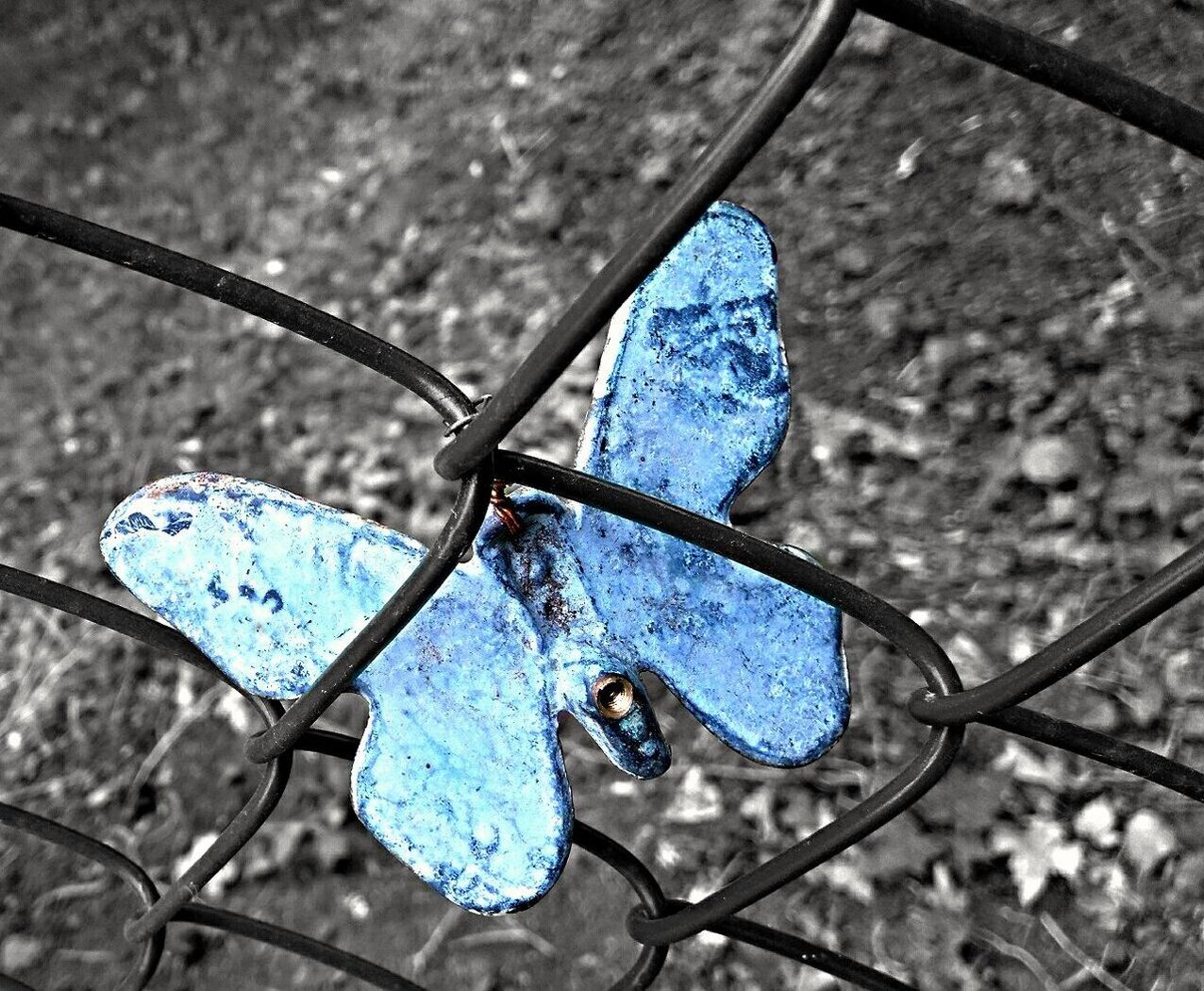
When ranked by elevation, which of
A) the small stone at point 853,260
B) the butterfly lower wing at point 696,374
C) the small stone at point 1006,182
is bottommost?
the small stone at point 853,260

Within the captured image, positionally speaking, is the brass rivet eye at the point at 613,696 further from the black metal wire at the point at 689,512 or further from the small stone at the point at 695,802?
the small stone at the point at 695,802

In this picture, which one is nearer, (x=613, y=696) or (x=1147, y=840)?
(x=613, y=696)

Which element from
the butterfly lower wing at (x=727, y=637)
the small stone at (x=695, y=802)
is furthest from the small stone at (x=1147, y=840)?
the butterfly lower wing at (x=727, y=637)

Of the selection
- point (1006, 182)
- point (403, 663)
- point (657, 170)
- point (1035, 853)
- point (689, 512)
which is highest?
point (689, 512)

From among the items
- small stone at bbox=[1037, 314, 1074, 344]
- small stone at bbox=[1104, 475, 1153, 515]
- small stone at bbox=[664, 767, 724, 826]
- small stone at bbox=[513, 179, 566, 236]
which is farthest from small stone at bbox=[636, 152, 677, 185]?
small stone at bbox=[664, 767, 724, 826]

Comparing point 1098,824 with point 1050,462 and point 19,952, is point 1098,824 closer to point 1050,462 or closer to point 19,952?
point 1050,462

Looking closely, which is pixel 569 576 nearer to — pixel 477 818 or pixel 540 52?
pixel 477 818

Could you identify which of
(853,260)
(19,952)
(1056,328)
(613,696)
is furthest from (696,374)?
(19,952)
